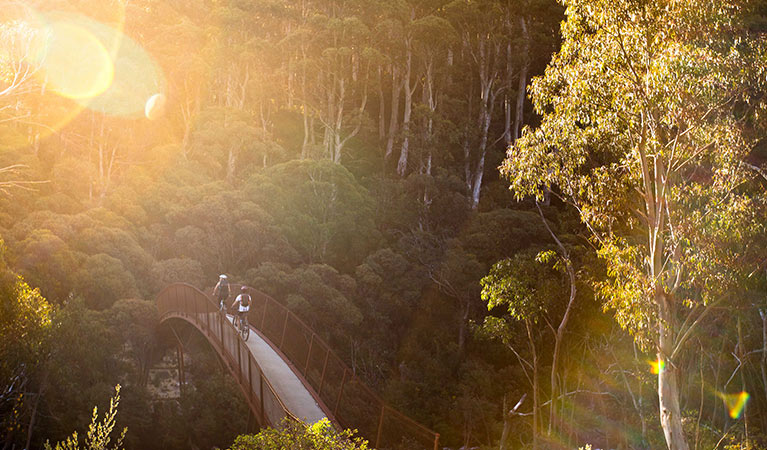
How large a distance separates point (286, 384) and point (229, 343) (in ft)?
6.43

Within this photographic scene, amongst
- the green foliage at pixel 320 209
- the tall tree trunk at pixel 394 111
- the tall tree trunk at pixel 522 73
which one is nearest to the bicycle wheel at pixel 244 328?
the green foliage at pixel 320 209

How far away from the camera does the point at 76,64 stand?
113 ft

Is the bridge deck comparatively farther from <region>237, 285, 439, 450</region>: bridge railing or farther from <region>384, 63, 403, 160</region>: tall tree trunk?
<region>384, 63, 403, 160</region>: tall tree trunk

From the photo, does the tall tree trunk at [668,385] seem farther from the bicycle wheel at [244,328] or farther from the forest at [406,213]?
the bicycle wheel at [244,328]

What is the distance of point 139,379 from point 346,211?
12888 mm

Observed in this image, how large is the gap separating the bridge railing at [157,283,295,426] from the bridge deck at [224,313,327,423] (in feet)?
1.16

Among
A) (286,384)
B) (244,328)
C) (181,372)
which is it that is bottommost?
(181,372)

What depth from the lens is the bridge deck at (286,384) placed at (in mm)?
12352

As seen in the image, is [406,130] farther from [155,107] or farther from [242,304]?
[242,304]

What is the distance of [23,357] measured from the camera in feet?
59.8

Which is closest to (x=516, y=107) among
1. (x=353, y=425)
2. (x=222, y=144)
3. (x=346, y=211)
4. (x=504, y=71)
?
(x=504, y=71)

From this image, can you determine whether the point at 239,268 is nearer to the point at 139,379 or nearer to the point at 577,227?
the point at 139,379

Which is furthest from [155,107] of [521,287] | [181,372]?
[521,287]

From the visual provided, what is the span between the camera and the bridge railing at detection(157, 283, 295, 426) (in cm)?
1116
